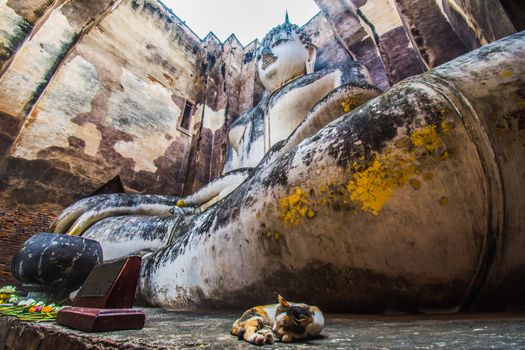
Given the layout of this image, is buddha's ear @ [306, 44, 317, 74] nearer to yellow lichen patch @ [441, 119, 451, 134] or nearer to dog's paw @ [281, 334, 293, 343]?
yellow lichen patch @ [441, 119, 451, 134]

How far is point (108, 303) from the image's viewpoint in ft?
2.06

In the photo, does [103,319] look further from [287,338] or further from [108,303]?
[287,338]

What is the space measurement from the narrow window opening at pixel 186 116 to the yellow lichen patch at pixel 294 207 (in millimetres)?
4943

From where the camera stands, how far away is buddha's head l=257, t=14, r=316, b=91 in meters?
3.50

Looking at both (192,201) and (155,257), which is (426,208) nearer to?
(155,257)

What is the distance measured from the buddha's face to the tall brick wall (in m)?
3.16

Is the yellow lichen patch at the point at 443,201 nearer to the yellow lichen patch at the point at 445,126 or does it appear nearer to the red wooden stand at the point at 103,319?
the yellow lichen patch at the point at 445,126

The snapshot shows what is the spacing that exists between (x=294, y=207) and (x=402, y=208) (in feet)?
0.96

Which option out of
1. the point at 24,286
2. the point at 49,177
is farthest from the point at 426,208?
the point at 49,177

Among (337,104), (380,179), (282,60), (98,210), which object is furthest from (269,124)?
(380,179)

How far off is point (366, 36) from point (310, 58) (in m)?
0.83

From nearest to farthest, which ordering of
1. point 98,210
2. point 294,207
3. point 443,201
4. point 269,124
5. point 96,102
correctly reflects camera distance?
point 443,201 < point 294,207 < point 98,210 < point 269,124 < point 96,102

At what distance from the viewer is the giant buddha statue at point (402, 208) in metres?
0.67

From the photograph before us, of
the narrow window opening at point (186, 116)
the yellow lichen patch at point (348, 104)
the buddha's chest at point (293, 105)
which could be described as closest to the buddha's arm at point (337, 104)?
the yellow lichen patch at point (348, 104)
